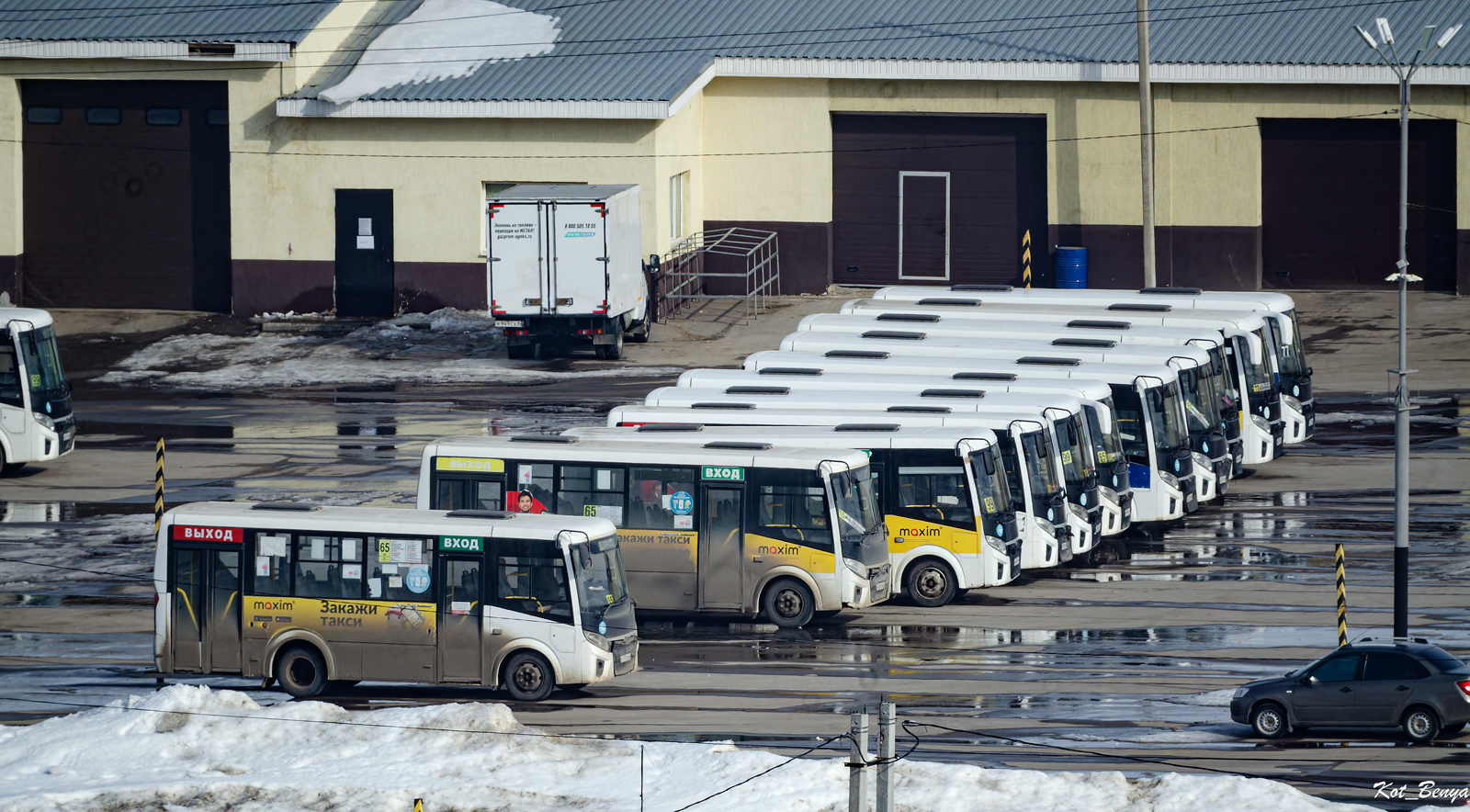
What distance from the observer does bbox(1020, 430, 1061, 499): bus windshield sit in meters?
28.0

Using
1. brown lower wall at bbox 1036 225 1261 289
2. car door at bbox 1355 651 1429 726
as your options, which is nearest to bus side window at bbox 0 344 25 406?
car door at bbox 1355 651 1429 726

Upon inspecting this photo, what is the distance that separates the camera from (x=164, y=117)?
53094mm

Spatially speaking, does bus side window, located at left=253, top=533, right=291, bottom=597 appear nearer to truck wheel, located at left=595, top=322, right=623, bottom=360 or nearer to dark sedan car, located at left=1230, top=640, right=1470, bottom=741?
dark sedan car, located at left=1230, top=640, right=1470, bottom=741

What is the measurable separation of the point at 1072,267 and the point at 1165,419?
22310 millimetres

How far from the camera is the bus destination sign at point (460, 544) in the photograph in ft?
73.0

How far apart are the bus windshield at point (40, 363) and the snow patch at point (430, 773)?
1585 cm

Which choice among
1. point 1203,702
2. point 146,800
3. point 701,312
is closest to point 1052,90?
point 701,312

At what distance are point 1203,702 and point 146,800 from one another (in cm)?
1116

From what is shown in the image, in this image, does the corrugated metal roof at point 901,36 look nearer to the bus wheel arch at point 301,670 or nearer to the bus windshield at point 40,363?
the bus windshield at point 40,363

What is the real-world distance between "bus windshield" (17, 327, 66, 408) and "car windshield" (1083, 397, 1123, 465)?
18.2 metres

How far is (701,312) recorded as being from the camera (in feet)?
175

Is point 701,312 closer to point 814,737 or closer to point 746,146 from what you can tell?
point 746,146

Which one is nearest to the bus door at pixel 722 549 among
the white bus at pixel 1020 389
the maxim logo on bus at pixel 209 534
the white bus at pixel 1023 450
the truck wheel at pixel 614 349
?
the white bus at pixel 1023 450

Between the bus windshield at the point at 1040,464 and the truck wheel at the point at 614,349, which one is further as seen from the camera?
the truck wheel at the point at 614,349
